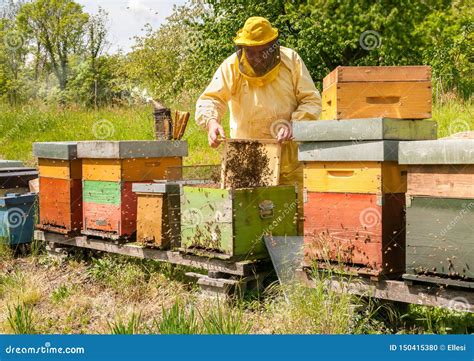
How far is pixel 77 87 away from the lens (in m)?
29.4

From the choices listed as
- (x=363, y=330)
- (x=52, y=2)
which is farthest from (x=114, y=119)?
(x=52, y=2)

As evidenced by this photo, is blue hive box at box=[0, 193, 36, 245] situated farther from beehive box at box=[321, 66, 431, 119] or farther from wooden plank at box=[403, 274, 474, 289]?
wooden plank at box=[403, 274, 474, 289]

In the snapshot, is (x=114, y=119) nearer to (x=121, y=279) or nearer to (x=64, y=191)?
(x=64, y=191)

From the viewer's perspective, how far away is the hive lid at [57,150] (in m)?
6.02

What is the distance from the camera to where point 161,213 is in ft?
17.2

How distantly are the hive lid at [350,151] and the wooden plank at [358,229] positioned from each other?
0.77ft

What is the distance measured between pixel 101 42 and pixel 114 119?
15238 millimetres

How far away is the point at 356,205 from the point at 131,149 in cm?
247

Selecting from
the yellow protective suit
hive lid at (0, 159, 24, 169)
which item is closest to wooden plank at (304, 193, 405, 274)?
the yellow protective suit

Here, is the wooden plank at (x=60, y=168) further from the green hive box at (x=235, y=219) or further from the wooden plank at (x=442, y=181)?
the wooden plank at (x=442, y=181)

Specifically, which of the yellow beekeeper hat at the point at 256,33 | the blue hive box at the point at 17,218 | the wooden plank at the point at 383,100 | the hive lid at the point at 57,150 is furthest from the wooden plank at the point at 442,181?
the blue hive box at the point at 17,218

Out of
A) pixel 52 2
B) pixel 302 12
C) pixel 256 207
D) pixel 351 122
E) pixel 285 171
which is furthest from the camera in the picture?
pixel 52 2

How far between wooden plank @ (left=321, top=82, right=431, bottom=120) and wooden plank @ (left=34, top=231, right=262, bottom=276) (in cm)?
144

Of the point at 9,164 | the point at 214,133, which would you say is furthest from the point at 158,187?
the point at 9,164
